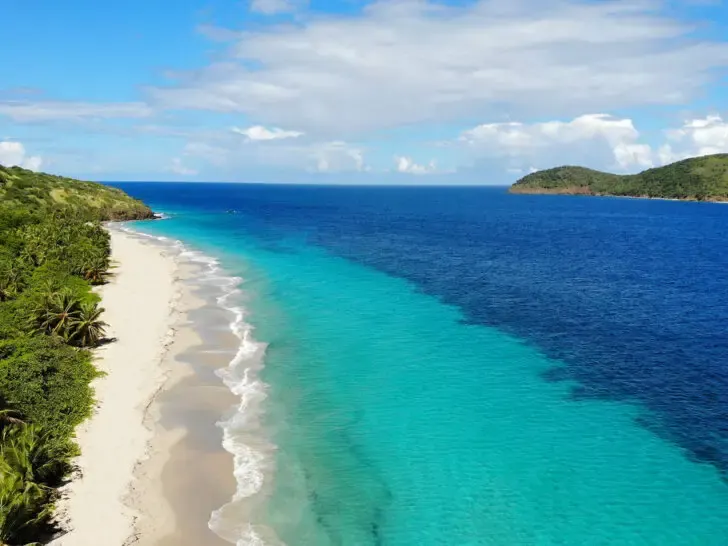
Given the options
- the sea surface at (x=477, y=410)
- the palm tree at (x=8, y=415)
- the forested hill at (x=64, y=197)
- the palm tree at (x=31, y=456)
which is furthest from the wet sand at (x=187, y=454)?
the forested hill at (x=64, y=197)

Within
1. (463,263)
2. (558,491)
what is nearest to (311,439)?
(558,491)

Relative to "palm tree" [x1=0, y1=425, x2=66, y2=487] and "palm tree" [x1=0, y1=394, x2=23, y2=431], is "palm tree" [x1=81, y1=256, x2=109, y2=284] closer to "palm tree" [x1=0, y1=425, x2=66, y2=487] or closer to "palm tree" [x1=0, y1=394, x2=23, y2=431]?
"palm tree" [x1=0, y1=394, x2=23, y2=431]

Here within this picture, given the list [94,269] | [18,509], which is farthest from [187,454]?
[94,269]

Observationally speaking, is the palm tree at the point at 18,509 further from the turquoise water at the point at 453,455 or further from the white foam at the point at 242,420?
the turquoise water at the point at 453,455

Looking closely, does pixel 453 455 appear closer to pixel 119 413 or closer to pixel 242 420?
pixel 242 420

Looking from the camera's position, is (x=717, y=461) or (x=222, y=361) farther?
(x=222, y=361)

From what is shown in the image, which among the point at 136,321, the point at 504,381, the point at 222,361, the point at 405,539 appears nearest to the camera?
the point at 405,539

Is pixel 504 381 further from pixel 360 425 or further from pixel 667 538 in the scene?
pixel 667 538
